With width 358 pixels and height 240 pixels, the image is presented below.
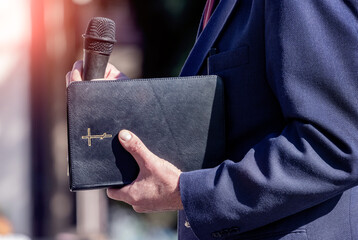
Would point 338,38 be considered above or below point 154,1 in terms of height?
above

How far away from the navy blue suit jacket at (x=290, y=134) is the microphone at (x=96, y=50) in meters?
0.36

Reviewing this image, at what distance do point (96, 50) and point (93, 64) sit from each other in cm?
4

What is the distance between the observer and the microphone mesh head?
146 centimetres

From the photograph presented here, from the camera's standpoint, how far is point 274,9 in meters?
1.20

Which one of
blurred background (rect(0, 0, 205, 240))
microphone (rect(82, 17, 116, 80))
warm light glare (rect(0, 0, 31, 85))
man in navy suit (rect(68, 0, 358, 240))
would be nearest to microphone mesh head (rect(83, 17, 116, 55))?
microphone (rect(82, 17, 116, 80))

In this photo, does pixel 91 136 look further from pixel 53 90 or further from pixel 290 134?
pixel 53 90

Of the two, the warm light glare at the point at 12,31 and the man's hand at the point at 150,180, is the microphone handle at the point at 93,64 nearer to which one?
the man's hand at the point at 150,180

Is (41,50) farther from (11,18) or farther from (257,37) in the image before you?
(257,37)

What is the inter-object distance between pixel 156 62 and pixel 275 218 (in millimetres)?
3438

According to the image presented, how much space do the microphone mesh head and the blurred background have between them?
2961mm

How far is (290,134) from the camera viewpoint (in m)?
1.20

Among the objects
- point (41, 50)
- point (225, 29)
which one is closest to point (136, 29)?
point (41, 50)

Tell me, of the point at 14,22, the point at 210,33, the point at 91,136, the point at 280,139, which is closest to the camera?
the point at 280,139

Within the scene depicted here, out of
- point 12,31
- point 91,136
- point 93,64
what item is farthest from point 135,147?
point 12,31
